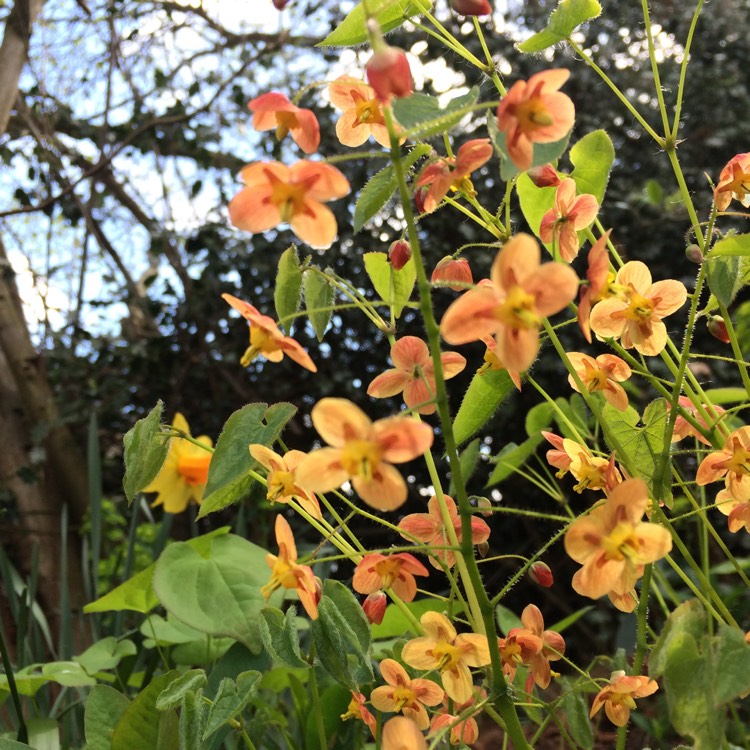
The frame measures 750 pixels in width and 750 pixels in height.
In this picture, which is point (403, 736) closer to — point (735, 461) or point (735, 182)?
point (735, 461)

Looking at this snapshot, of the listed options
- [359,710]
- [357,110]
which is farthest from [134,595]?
[357,110]

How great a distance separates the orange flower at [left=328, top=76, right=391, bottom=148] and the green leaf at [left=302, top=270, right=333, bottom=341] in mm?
93

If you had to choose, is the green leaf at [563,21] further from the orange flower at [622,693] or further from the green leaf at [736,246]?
the orange flower at [622,693]

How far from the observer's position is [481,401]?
1.84 feet

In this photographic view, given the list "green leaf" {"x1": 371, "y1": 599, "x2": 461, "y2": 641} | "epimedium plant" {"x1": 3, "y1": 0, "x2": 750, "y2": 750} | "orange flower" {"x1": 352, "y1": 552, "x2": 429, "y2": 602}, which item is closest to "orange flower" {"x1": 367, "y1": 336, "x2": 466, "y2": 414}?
"epimedium plant" {"x1": 3, "y1": 0, "x2": 750, "y2": 750}

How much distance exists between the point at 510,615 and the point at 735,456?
64 cm

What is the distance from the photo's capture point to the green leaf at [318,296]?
0.50 m

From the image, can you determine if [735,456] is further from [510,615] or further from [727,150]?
[727,150]

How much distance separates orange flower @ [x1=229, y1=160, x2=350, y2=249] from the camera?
38 cm

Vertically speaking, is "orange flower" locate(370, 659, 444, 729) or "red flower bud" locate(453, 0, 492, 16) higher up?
"red flower bud" locate(453, 0, 492, 16)

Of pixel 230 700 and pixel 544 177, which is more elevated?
pixel 544 177

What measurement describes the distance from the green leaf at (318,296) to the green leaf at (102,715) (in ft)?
1.22

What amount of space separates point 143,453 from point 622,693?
1.12 feet

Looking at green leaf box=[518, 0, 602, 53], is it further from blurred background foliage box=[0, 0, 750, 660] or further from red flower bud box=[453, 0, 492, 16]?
blurred background foliage box=[0, 0, 750, 660]
